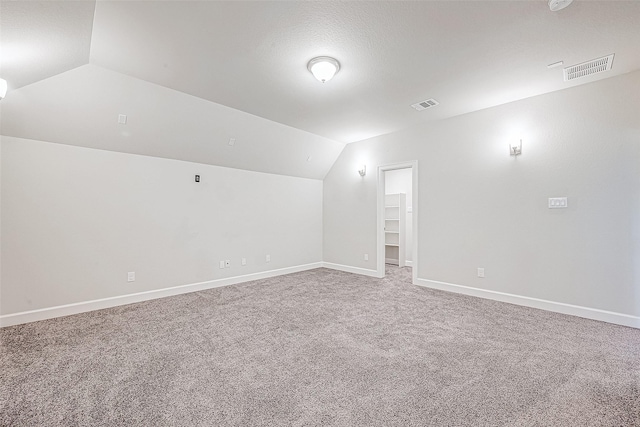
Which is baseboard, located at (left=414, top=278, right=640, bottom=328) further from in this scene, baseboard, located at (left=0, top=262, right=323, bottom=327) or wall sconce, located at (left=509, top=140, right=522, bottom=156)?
baseboard, located at (left=0, top=262, right=323, bottom=327)

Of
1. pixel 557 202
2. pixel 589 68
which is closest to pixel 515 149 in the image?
pixel 557 202

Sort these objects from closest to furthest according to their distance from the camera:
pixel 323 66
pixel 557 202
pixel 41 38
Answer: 1. pixel 41 38
2. pixel 323 66
3. pixel 557 202

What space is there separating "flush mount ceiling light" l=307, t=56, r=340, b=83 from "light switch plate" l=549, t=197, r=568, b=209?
3064mm

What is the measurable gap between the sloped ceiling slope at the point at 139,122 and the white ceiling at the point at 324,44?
0.22 m

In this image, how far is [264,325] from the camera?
9.65 ft

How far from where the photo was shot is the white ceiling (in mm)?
1934

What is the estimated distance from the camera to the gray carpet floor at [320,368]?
161 cm

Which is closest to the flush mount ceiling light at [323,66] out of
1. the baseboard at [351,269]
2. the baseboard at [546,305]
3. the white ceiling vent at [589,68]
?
the white ceiling vent at [589,68]

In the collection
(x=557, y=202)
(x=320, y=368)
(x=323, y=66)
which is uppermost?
(x=323, y=66)

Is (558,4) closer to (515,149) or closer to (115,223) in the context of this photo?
(515,149)

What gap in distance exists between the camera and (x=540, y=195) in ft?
11.2

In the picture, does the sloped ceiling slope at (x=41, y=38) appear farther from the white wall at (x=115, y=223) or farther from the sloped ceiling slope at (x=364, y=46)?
the white wall at (x=115, y=223)

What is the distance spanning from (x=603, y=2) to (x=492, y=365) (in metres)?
2.79

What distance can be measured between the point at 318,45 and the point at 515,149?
116 inches
